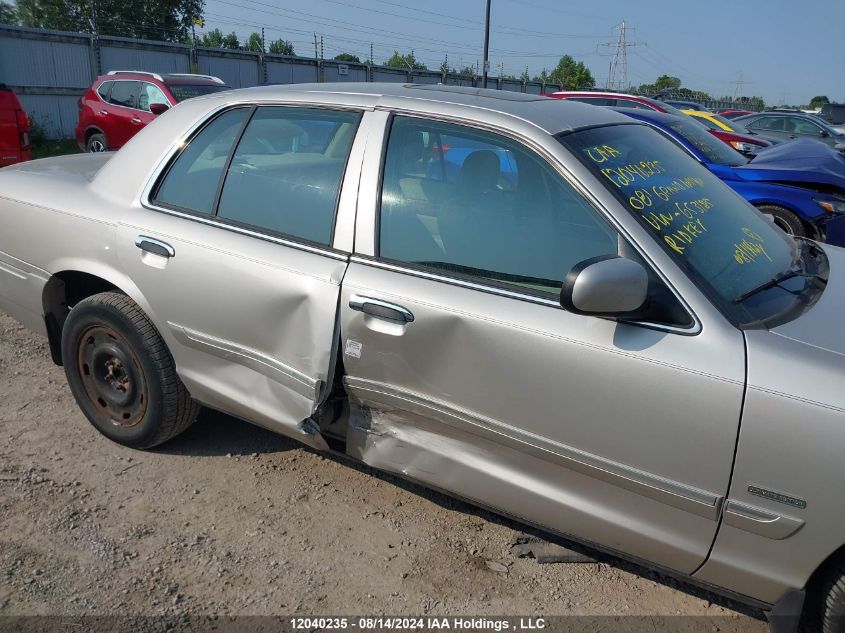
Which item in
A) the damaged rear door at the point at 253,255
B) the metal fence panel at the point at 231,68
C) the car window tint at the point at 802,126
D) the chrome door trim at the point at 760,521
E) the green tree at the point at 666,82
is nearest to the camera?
the chrome door trim at the point at 760,521

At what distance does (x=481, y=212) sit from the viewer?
2.53 meters

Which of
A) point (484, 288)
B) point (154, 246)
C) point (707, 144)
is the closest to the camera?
point (484, 288)

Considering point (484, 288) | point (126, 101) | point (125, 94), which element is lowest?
point (126, 101)

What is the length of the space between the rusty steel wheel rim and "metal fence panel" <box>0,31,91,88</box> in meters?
16.6

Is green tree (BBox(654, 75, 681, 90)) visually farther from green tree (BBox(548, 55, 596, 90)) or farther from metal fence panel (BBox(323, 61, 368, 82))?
metal fence panel (BBox(323, 61, 368, 82))

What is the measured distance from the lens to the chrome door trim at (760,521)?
198 cm

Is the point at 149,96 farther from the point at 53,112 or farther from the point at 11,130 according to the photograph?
the point at 53,112

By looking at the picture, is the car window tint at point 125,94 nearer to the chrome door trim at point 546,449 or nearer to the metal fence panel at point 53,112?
the metal fence panel at point 53,112

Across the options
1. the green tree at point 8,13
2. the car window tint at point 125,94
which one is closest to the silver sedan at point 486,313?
the car window tint at point 125,94

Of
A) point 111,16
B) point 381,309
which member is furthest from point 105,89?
point 111,16

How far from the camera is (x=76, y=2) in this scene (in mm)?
45406

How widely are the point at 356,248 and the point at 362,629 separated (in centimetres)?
135

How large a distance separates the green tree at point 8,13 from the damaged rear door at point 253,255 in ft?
168

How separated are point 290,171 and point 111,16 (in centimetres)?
5250
